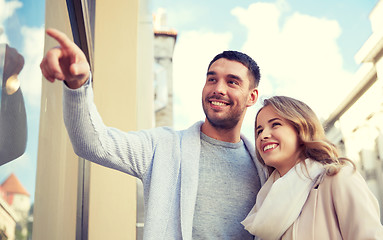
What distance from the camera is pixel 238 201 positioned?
1.54m

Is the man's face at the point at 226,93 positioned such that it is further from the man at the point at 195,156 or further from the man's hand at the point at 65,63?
the man's hand at the point at 65,63

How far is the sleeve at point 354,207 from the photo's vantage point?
3.62 feet

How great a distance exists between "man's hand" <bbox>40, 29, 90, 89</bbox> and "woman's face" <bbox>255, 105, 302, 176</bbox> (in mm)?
714

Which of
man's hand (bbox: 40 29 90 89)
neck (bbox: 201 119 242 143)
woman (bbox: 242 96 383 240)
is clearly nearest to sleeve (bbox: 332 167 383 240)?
woman (bbox: 242 96 383 240)

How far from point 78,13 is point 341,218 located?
121 cm

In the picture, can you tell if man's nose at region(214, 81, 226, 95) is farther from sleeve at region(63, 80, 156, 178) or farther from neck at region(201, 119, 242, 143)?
sleeve at region(63, 80, 156, 178)

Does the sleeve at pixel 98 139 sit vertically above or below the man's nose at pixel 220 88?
below

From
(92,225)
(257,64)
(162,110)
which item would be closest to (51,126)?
(257,64)

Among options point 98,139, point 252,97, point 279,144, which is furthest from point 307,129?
point 98,139

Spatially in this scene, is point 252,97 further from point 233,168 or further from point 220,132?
point 233,168

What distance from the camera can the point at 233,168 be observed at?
1.64 meters

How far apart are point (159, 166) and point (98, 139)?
1.09 feet

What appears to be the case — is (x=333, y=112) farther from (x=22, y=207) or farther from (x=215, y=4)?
(x=215, y=4)

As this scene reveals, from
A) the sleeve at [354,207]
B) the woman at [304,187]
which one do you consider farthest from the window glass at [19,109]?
the sleeve at [354,207]
